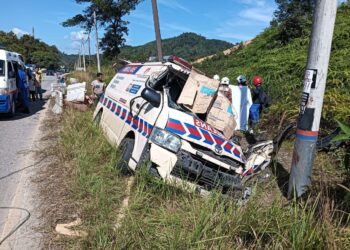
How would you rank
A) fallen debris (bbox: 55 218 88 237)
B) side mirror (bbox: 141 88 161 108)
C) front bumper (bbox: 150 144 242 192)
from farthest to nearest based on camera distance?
side mirror (bbox: 141 88 161 108)
front bumper (bbox: 150 144 242 192)
fallen debris (bbox: 55 218 88 237)

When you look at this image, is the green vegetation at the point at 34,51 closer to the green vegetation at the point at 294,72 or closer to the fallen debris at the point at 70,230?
the green vegetation at the point at 294,72

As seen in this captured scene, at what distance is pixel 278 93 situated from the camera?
11.1 m

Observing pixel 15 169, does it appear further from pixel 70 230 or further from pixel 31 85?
pixel 31 85

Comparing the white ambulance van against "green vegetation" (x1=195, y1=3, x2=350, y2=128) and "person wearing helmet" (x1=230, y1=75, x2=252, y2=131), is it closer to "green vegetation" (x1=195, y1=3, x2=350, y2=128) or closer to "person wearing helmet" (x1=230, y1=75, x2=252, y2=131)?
"person wearing helmet" (x1=230, y1=75, x2=252, y2=131)

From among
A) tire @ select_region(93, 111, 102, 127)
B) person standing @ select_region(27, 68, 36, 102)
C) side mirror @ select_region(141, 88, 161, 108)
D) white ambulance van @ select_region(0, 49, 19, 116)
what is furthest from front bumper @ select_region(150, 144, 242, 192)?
person standing @ select_region(27, 68, 36, 102)

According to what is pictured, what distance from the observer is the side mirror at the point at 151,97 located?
549cm

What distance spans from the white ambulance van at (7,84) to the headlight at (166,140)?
8.68 metres

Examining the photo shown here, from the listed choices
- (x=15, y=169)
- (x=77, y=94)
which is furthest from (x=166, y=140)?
(x=77, y=94)

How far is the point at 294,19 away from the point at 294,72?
6.92 meters

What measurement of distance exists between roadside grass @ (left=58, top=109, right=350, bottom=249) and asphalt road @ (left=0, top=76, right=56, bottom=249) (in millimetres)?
723

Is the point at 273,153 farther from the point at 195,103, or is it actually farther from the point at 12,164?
the point at 12,164

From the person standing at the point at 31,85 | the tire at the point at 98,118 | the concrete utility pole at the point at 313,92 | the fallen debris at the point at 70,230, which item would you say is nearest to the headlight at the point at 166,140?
the fallen debris at the point at 70,230

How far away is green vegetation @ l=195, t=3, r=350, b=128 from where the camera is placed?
8.62 m

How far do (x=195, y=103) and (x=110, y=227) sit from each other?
2.72m
